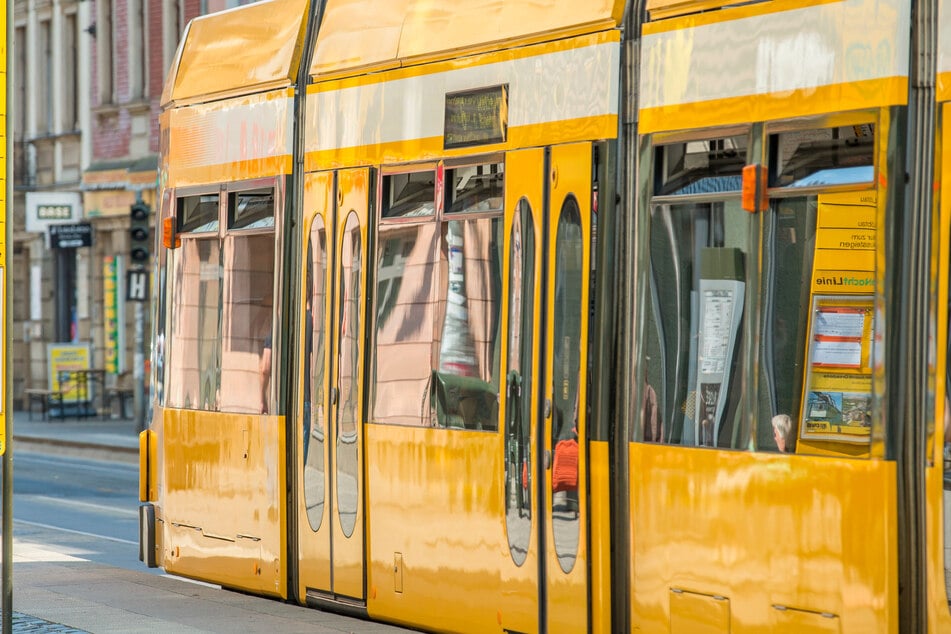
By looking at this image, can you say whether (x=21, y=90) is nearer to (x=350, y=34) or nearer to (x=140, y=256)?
(x=140, y=256)

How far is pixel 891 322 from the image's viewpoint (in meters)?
6.07

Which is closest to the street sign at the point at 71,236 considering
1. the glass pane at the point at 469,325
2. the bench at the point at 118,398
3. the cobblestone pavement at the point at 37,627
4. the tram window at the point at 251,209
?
the bench at the point at 118,398

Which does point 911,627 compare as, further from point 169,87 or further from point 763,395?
point 169,87

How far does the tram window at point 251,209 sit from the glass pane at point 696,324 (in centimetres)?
311

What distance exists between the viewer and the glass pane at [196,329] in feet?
33.2

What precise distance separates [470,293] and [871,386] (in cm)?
233

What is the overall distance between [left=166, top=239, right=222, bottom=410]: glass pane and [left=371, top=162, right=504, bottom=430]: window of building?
1.75 m

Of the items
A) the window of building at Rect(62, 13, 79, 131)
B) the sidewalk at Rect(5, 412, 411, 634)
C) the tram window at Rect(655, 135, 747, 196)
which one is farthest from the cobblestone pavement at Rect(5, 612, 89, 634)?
the window of building at Rect(62, 13, 79, 131)

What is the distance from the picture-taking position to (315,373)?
9.13 metres

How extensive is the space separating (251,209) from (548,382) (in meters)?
2.84

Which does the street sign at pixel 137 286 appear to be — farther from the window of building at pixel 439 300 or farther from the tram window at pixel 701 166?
the tram window at pixel 701 166

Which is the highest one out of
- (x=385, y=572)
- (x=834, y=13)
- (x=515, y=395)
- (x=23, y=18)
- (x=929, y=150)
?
(x=23, y=18)

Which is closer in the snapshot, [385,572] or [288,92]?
[385,572]

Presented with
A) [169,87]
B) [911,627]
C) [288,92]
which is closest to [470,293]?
[288,92]
